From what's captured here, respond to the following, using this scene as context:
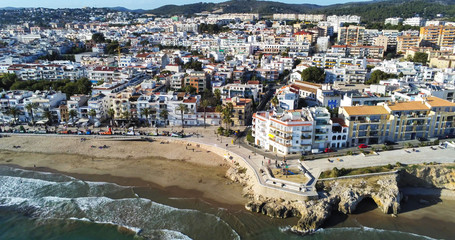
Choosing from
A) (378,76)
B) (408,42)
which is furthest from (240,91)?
(408,42)

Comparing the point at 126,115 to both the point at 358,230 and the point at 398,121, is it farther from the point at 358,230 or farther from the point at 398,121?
the point at 398,121

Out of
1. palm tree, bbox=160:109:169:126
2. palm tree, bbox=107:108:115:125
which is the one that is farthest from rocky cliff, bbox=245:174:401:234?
palm tree, bbox=107:108:115:125

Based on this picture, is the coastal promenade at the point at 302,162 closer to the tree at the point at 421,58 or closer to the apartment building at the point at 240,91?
the apartment building at the point at 240,91

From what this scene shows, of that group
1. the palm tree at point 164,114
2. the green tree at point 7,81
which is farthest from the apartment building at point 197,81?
the green tree at point 7,81

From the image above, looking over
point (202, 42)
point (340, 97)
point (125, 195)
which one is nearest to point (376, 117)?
point (340, 97)

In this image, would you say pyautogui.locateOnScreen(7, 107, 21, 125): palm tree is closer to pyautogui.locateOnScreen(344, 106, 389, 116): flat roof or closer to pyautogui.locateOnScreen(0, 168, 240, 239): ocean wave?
pyautogui.locateOnScreen(0, 168, 240, 239): ocean wave

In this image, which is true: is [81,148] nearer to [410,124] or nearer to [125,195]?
[125,195]
